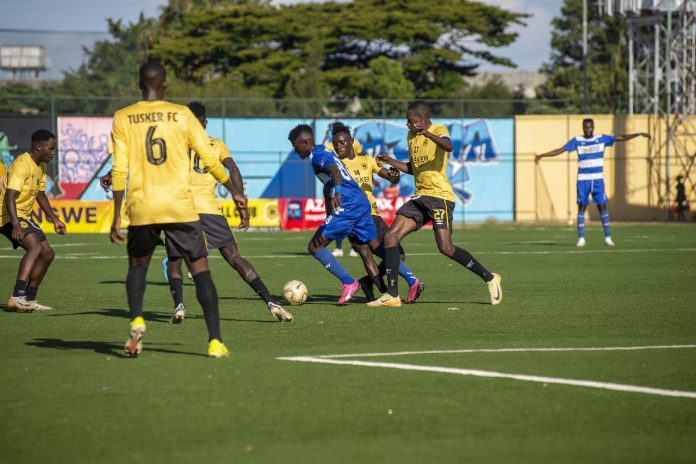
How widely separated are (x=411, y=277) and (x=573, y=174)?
34148 mm

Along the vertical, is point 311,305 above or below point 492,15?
below

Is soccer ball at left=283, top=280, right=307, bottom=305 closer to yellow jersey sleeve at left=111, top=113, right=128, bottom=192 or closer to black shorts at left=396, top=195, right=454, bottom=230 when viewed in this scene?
black shorts at left=396, top=195, right=454, bottom=230

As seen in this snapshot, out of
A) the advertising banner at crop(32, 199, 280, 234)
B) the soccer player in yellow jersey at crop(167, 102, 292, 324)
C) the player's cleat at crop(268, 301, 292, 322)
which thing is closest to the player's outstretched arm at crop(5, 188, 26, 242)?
the soccer player in yellow jersey at crop(167, 102, 292, 324)

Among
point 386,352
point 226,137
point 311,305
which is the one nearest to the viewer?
point 386,352

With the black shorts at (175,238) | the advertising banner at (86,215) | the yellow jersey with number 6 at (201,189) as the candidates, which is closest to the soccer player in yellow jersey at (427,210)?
the yellow jersey with number 6 at (201,189)

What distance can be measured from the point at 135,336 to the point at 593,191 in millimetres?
A: 17553

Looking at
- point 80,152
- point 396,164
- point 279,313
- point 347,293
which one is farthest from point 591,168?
point 80,152

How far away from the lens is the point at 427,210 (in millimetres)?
13172

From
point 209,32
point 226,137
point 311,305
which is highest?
point 209,32

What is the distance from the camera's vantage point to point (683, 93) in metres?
42.9

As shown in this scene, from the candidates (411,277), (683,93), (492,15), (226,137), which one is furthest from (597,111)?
(411,277)

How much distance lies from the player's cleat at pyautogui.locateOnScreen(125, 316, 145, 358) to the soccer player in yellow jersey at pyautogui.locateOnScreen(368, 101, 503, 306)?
457cm

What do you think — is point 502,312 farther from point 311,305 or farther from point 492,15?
point 492,15

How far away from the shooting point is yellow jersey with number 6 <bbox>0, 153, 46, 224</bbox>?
12797 mm
